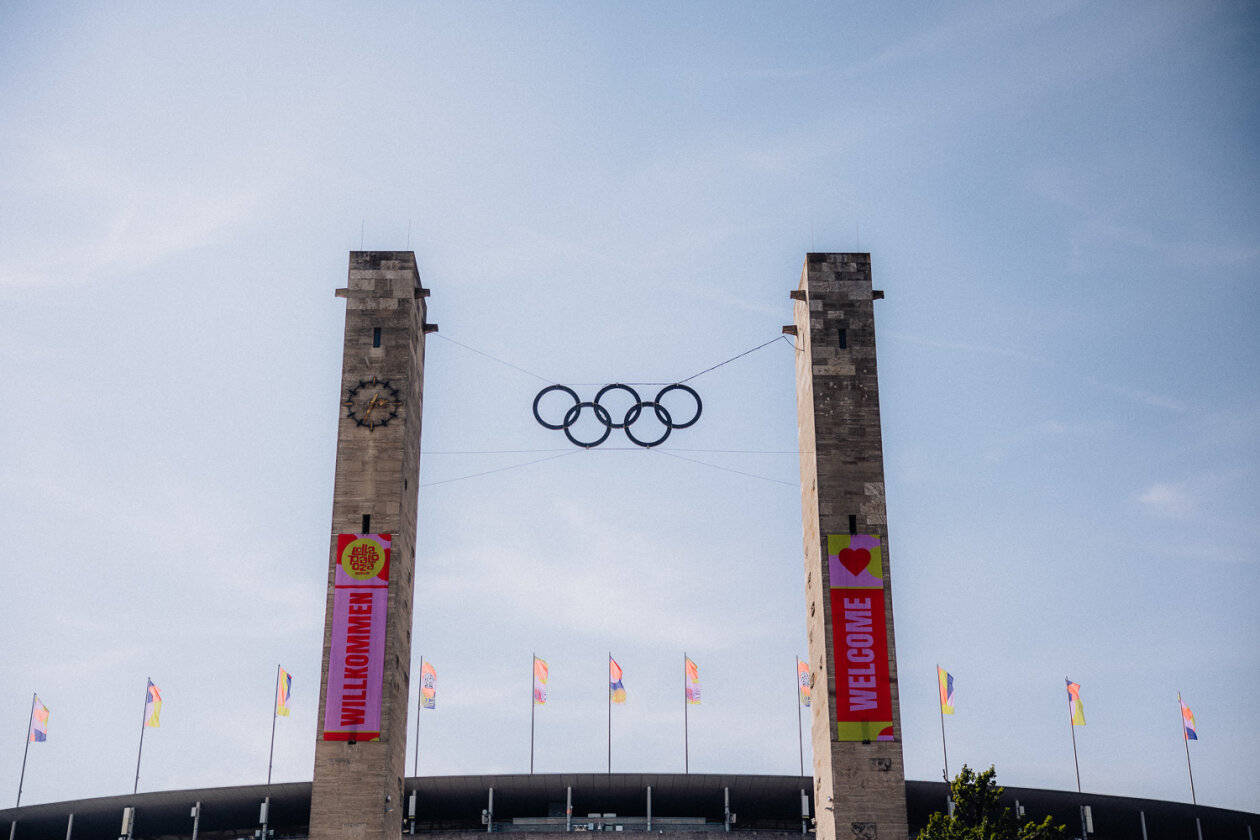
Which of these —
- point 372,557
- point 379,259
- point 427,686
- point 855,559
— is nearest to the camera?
point 855,559

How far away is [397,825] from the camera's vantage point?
2158 inches

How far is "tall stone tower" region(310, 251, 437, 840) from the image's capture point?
53281mm

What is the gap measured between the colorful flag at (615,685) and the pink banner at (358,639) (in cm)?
2851

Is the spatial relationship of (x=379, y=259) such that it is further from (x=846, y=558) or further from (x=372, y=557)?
(x=846, y=558)

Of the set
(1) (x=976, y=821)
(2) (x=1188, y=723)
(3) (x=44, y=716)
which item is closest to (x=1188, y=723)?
(2) (x=1188, y=723)

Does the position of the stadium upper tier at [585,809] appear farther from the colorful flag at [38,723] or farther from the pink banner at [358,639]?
the pink banner at [358,639]

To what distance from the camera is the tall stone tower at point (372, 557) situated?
175 ft

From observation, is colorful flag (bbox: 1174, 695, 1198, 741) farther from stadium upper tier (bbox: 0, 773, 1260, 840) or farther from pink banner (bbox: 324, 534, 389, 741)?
pink banner (bbox: 324, 534, 389, 741)

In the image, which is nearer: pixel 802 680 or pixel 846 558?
pixel 846 558

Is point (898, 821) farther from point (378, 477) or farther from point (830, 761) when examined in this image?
point (378, 477)

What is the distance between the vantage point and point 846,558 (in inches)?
2200

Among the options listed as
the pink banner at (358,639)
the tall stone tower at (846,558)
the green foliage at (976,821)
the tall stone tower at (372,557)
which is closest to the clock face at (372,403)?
the tall stone tower at (372,557)

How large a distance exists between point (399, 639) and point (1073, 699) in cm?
4337

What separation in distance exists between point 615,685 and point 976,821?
30087 millimetres
